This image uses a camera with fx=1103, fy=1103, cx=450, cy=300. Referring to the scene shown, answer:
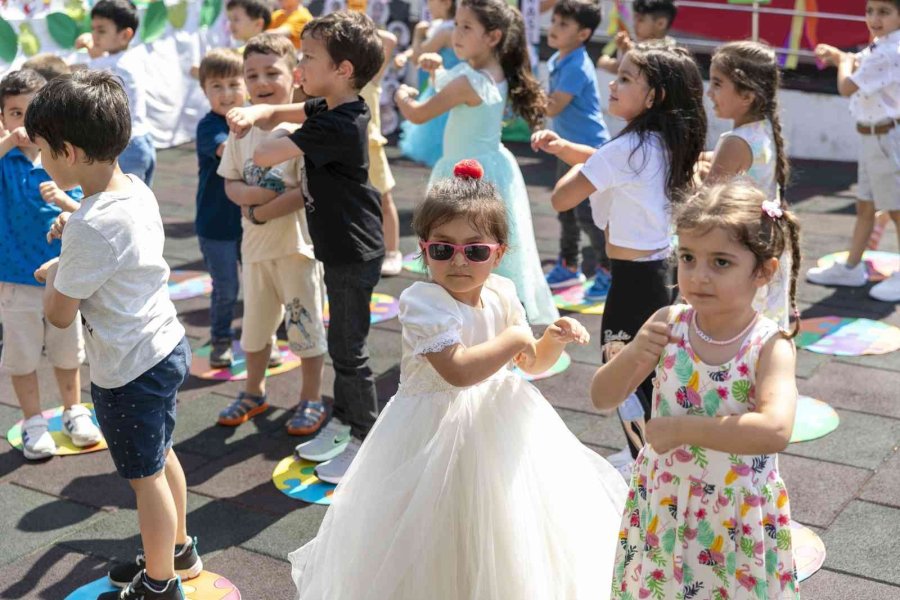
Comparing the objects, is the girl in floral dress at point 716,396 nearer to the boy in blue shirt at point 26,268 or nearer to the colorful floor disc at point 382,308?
the boy in blue shirt at point 26,268

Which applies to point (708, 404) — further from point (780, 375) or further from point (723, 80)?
point (723, 80)

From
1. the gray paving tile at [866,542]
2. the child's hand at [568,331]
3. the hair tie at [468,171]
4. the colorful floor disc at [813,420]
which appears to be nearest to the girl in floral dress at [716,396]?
the child's hand at [568,331]

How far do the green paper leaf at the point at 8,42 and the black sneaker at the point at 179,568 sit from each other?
21.7ft

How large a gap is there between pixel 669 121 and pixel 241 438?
87.3 inches

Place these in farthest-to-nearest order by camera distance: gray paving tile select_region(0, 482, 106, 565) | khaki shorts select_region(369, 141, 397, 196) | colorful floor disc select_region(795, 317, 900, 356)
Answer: khaki shorts select_region(369, 141, 397, 196), colorful floor disc select_region(795, 317, 900, 356), gray paving tile select_region(0, 482, 106, 565)

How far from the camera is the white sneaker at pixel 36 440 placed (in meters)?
4.48

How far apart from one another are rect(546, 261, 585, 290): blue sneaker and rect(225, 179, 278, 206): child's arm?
271 cm

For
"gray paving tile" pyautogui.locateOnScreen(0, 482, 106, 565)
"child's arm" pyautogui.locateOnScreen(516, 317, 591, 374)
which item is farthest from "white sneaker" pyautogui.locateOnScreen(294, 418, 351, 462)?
"child's arm" pyautogui.locateOnScreen(516, 317, 591, 374)

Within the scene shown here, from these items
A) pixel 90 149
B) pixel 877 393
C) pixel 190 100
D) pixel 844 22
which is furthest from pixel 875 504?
pixel 190 100

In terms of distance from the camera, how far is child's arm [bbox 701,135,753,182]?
4.18 metres

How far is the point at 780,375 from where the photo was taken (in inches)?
97.5

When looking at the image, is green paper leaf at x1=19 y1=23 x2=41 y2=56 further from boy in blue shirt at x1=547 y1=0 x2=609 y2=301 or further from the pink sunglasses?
the pink sunglasses

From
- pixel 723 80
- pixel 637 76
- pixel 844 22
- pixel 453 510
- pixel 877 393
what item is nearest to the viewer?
pixel 453 510

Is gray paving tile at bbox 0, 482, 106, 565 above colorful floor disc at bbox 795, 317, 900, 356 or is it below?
above
